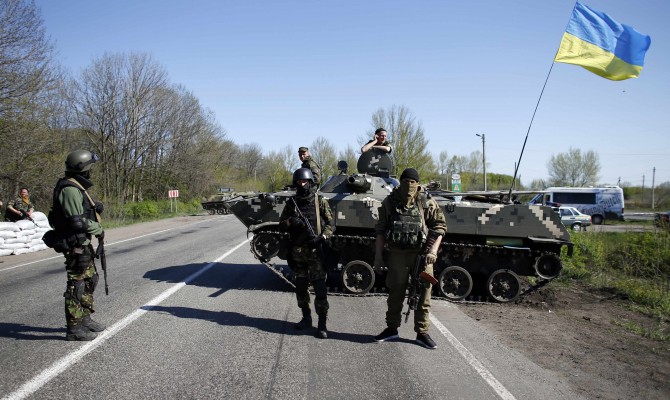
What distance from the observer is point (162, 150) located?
147 feet

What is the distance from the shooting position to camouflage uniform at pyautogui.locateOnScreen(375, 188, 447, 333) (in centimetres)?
552

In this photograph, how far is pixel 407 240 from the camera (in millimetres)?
5383

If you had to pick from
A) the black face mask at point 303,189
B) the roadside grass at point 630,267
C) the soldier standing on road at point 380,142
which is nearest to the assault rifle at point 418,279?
the black face mask at point 303,189

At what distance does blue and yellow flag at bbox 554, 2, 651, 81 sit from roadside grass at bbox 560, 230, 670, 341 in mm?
3912

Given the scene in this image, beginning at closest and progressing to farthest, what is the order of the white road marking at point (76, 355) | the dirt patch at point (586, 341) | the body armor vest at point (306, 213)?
the white road marking at point (76, 355) → the dirt patch at point (586, 341) → the body armor vest at point (306, 213)

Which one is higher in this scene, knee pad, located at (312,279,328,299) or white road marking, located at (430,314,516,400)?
knee pad, located at (312,279,328,299)

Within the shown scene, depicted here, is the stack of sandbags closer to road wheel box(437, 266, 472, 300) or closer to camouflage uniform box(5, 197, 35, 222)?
camouflage uniform box(5, 197, 35, 222)

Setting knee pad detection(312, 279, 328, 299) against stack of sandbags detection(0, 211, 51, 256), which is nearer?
knee pad detection(312, 279, 328, 299)

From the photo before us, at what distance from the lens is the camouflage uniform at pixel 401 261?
18.1 feet

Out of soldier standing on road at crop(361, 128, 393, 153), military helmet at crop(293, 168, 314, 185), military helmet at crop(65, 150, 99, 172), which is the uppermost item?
soldier standing on road at crop(361, 128, 393, 153)

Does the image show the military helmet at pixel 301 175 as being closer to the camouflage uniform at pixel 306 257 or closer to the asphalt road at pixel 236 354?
the camouflage uniform at pixel 306 257

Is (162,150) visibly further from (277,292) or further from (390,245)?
(390,245)

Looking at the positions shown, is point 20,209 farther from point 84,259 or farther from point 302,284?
point 302,284

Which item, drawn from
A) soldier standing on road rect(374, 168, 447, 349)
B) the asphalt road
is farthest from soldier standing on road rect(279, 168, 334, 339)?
soldier standing on road rect(374, 168, 447, 349)
